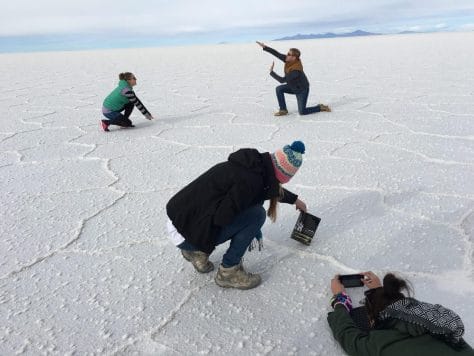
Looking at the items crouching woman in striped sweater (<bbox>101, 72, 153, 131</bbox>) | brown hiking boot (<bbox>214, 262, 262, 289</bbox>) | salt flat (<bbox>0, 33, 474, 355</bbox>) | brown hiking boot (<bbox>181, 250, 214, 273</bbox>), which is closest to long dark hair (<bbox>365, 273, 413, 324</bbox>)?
salt flat (<bbox>0, 33, 474, 355</bbox>)

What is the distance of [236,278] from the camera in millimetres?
1740

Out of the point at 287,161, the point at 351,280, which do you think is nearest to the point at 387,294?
the point at 351,280

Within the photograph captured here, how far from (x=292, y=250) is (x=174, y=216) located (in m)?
0.69

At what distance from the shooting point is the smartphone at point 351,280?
1.73m

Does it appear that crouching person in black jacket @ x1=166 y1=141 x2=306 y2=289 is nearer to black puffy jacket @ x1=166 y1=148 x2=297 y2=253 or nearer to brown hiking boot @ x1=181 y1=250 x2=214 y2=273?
black puffy jacket @ x1=166 y1=148 x2=297 y2=253

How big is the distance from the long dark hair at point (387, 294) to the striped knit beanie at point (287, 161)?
514 millimetres

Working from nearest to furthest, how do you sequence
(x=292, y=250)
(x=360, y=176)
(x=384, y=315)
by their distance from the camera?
1. (x=384, y=315)
2. (x=292, y=250)
3. (x=360, y=176)

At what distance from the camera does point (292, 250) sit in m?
2.05

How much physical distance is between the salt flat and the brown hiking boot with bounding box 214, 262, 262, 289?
1.5 inches

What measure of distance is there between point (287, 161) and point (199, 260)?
0.61 metres

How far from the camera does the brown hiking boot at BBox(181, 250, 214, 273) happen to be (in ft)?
6.01

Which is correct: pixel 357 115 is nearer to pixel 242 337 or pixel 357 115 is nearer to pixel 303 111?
pixel 303 111

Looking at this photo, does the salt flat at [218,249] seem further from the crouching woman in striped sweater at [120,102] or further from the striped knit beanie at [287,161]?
the striped knit beanie at [287,161]

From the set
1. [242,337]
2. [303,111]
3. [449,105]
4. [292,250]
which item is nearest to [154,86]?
[303,111]
